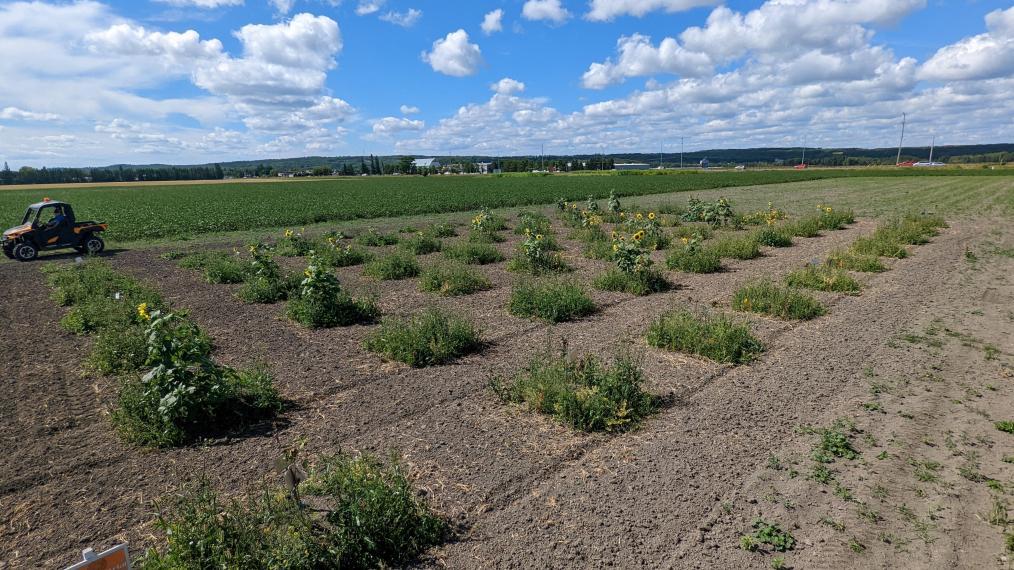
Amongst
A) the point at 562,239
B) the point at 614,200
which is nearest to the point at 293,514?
the point at 562,239

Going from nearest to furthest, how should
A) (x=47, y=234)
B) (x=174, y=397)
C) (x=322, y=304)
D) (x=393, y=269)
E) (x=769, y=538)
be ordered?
1. (x=769, y=538)
2. (x=174, y=397)
3. (x=322, y=304)
4. (x=393, y=269)
5. (x=47, y=234)

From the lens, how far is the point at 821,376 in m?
6.38

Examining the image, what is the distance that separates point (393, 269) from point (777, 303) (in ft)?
27.6

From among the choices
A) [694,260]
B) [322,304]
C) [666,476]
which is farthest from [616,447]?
[694,260]

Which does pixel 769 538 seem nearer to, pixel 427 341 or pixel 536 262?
pixel 427 341

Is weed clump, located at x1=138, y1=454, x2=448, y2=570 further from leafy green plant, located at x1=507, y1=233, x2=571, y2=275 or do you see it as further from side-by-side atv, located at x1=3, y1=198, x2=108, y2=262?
side-by-side atv, located at x1=3, y1=198, x2=108, y2=262

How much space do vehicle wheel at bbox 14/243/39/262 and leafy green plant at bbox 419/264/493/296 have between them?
44.4ft

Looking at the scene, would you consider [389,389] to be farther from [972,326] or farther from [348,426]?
[972,326]

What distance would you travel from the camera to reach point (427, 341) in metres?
7.40

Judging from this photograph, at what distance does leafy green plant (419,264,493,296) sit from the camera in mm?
11031

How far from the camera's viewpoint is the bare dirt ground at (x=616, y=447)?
3.70m

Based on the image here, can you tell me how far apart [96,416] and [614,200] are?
2229 cm

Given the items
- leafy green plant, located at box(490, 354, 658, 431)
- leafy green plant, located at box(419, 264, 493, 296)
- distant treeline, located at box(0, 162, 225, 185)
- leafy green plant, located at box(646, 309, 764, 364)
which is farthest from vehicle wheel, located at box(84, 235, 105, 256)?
distant treeline, located at box(0, 162, 225, 185)

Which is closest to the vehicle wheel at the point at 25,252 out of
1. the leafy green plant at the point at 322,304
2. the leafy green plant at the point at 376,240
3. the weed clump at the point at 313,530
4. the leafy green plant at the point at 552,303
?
the leafy green plant at the point at 376,240
